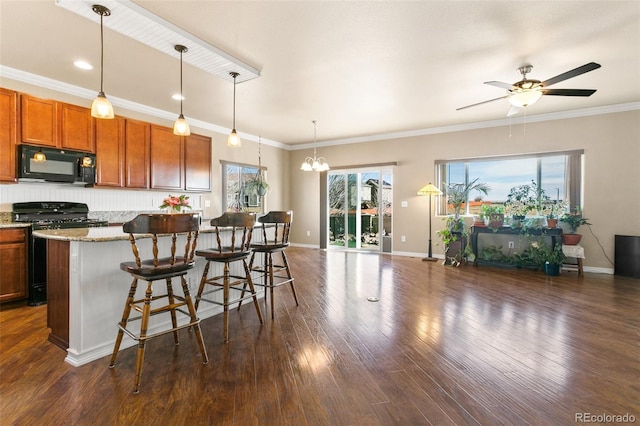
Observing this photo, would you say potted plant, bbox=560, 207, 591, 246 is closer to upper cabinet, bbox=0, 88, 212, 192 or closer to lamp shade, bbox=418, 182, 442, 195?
lamp shade, bbox=418, 182, 442, 195

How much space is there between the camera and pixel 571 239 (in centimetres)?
508

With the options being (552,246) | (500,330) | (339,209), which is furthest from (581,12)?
(339,209)

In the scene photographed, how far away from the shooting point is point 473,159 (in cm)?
627

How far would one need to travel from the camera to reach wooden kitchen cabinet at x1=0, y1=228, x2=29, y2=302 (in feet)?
10.9

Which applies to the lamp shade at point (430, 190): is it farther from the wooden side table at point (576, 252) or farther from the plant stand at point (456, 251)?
the wooden side table at point (576, 252)

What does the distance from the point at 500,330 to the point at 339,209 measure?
5381 mm

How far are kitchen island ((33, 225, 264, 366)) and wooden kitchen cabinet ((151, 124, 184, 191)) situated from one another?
9.21 feet

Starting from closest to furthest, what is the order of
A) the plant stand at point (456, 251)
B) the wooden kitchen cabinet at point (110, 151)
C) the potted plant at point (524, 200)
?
the wooden kitchen cabinet at point (110, 151), the potted plant at point (524, 200), the plant stand at point (456, 251)

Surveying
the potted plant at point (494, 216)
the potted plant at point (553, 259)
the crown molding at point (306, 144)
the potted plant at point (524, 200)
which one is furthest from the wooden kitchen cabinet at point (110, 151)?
the potted plant at point (553, 259)

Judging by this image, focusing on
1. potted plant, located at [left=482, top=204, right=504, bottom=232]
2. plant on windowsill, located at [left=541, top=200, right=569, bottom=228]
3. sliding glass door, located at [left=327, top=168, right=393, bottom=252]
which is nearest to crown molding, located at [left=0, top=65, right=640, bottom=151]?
sliding glass door, located at [left=327, top=168, right=393, bottom=252]

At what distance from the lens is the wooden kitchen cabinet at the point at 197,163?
5.57 meters

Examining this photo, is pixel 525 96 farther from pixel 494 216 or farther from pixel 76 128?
pixel 76 128

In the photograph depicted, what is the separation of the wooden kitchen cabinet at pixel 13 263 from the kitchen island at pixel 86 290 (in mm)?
1430

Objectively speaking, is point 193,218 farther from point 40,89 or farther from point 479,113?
point 479,113
